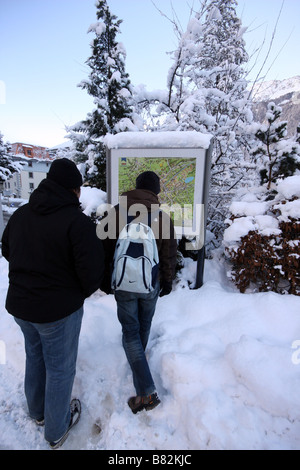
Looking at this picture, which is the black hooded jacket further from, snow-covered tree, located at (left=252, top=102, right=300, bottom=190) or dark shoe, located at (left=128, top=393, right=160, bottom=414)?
snow-covered tree, located at (left=252, top=102, right=300, bottom=190)

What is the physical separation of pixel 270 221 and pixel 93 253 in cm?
273

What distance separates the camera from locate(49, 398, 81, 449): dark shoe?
183 cm

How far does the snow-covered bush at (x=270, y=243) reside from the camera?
309 cm

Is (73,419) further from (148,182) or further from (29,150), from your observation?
(29,150)

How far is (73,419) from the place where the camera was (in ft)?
6.57

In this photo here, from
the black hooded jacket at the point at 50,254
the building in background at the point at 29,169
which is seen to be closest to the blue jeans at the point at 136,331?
the black hooded jacket at the point at 50,254

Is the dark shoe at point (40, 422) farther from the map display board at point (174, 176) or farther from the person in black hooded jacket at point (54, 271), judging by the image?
the map display board at point (174, 176)

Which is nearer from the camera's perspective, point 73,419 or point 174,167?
point 73,419

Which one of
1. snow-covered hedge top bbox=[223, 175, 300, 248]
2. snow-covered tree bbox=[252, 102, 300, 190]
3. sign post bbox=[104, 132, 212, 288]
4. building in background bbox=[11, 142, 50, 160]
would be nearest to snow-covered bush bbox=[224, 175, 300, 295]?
snow-covered hedge top bbox=[223, 175, 300, 248]

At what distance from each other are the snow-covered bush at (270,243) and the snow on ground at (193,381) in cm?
37

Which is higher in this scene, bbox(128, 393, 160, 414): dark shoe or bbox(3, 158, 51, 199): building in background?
bbox(3, 158, 51, 199): building in background

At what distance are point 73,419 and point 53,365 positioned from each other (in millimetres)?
680

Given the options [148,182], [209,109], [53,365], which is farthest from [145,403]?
[209,109]
